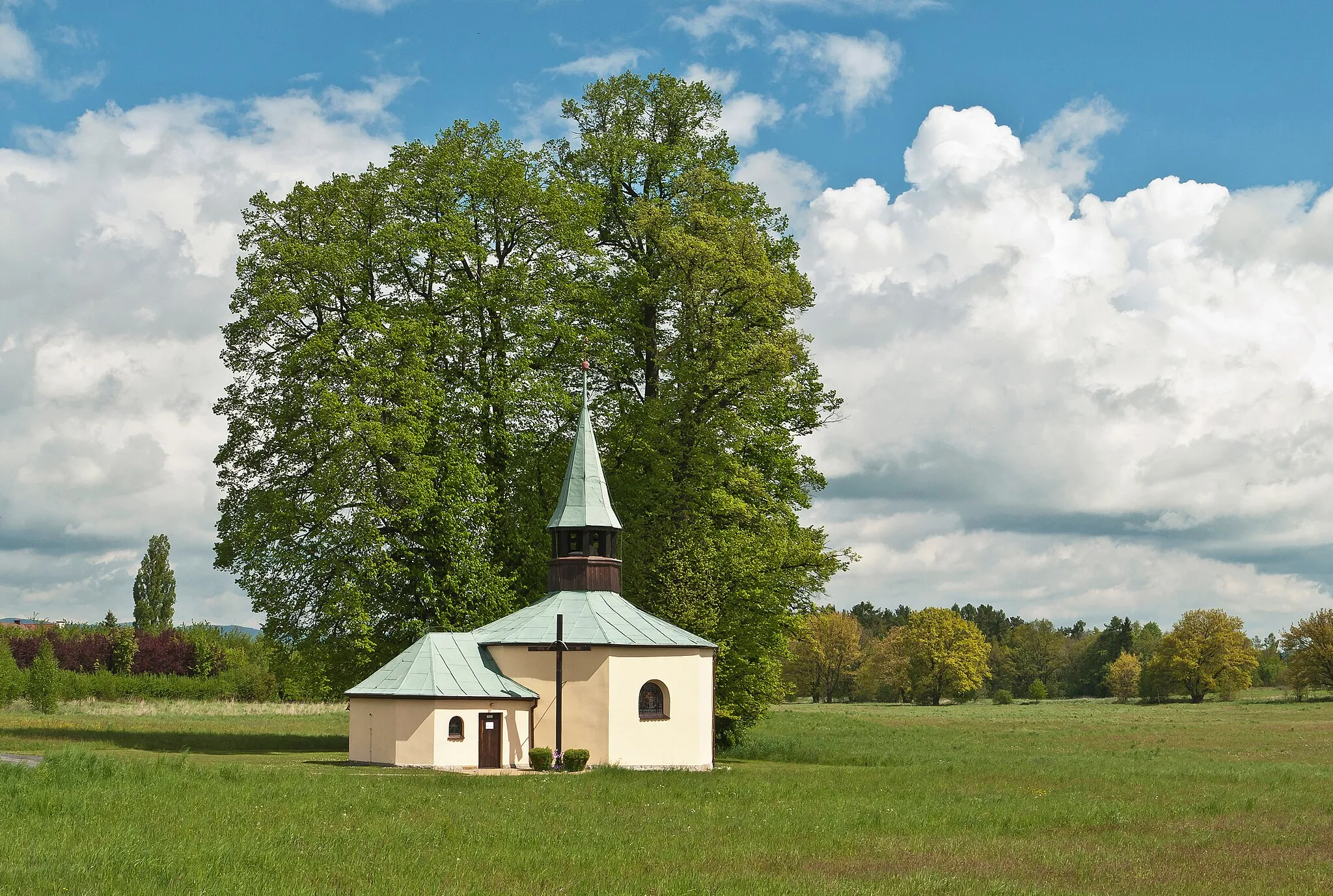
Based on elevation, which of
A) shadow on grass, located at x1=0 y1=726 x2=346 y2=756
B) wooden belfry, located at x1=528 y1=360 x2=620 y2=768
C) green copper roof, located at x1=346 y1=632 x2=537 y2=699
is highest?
wooden belfry, located at x1=528 y1=360 x2=620 y2=768

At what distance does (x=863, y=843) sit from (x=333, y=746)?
24.8 m

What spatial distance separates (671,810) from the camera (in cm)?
2348

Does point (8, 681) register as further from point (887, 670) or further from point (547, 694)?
point (887, 670)

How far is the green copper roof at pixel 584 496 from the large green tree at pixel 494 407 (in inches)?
91.5

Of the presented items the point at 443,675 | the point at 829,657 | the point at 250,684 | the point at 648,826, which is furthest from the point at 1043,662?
the point at 648,826

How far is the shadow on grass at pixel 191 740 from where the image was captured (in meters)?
36.1

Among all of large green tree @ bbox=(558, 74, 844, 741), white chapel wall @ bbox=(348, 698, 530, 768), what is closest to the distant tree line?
large green tree @ bbox=(558, 74, 844, 741)

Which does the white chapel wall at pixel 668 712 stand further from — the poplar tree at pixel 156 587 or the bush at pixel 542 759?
the poplar tree at pixel 156 587

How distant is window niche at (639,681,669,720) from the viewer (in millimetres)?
35000

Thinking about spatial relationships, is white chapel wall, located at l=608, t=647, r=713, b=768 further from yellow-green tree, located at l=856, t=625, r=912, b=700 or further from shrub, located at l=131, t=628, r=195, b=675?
yellow-green tree, located at l=856, t=625, r=912, b=700

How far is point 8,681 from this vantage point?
60.7 meters

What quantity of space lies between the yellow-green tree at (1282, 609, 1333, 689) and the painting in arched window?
74771 mm

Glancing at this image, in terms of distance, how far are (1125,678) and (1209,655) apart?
22.9 meters

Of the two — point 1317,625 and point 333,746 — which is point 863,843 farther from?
point 1317,625
